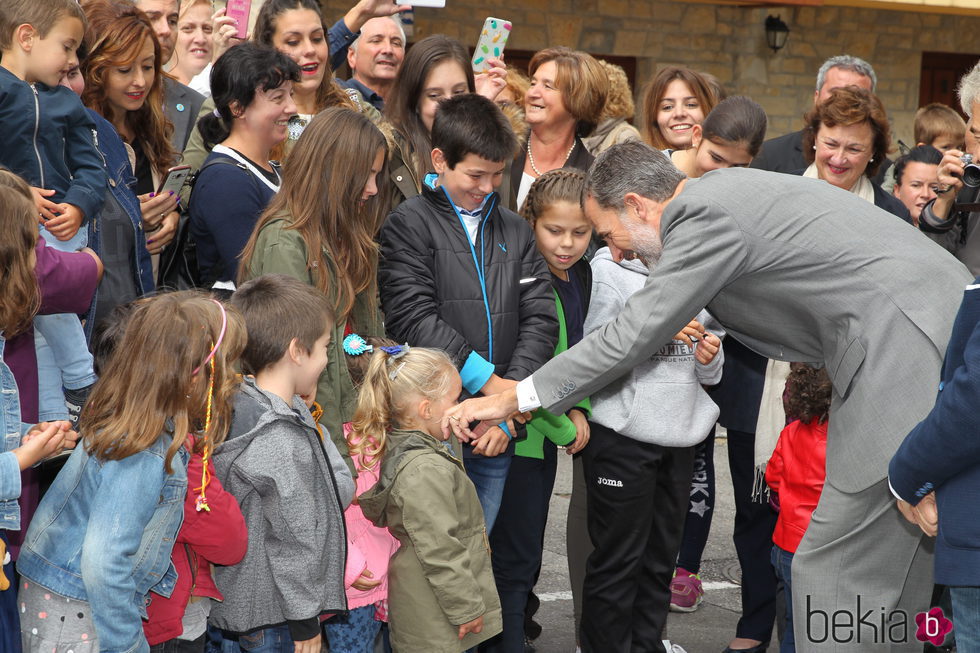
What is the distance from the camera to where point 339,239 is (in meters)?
3.84

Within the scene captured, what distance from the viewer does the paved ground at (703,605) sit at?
4.92 meters

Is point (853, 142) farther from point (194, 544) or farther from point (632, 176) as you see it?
point (194, 544)

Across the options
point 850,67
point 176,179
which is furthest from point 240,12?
point 850,67

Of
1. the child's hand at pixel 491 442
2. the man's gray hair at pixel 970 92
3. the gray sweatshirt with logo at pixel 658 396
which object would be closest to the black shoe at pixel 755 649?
the gray sweatshirt with logo at pixel 658 396

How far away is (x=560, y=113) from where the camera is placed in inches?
212

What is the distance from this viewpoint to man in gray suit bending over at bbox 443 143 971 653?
311 cm

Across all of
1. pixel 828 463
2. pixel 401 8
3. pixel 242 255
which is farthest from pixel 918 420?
pixel 401 8

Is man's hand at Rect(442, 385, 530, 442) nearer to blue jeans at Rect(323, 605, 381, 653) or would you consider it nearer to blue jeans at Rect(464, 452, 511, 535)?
blue jeans at Rect(464, 452, 511, 535)

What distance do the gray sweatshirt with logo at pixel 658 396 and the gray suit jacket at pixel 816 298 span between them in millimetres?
712

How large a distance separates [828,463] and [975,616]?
679 millimetres

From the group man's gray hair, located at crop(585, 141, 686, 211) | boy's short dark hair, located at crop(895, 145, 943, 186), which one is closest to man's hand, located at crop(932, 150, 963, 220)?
boy's short dark hair, located at crop(895, 145, 943, 186)

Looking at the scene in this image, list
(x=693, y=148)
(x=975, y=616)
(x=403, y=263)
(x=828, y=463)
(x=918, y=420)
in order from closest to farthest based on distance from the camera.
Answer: (x=975, y=616)
(x=918, y=420)
(x=828, y=463)
(x=403, y=263)
(x=693, y=148)

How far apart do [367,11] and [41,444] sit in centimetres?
308

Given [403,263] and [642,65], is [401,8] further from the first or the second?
[642,65]
